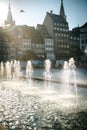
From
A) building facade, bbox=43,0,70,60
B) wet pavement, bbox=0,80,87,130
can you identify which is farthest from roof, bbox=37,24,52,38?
wet pavement, bbox=0,80,87,130

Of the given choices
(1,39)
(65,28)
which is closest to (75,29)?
(65,28)

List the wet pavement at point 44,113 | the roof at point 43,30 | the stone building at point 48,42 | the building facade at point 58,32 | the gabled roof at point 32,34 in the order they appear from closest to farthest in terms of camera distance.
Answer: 1. the wet pavement at point 44,113
2. the gabled roof at point 32,34
3. the stone building at point 48,42
4. the roof at point 43,30
5. the building facade at point 58,32

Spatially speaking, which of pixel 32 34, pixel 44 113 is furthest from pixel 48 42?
pixel 44 113

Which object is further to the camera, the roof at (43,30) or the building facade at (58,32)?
the building facade at (58,32)

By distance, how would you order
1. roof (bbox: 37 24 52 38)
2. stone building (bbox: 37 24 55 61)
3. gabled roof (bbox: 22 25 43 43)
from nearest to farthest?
gabled roof (bbox: 22 25 43 43) → stone building (bbox: 37 24 55 61) → roof (bbox: 37 24 52 38)

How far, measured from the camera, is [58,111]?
563 inches

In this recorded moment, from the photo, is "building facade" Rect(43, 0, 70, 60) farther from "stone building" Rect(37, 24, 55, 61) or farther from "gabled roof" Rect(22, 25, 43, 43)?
"gabled roof" Rect(22, 25, 43, 43)

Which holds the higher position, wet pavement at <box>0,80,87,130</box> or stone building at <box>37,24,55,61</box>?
stone building at <box>37,24,55,61</box>

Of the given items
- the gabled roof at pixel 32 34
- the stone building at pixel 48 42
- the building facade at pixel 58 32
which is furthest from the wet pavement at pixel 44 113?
the building facade at pixel 58 32

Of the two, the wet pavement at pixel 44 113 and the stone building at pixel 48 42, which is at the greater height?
the stone building at pixel 48 42

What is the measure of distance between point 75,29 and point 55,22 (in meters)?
23.2

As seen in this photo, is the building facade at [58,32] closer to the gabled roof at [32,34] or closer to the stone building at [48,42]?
the stone building at [48,42]

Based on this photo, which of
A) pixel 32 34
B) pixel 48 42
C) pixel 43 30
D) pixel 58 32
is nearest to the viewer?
pixel 32 34

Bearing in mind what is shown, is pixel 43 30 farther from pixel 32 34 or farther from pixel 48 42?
pixel 32 34
